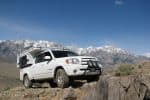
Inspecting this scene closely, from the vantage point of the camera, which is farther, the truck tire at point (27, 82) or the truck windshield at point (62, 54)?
the truck tire at point (27, 82)

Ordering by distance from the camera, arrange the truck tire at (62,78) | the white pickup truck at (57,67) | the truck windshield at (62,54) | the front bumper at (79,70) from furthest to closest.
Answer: the truck windshield at (62,54)
the truck tire at (62,78)
the white pickup truck at (57,67)
the front bumper at (79,70)

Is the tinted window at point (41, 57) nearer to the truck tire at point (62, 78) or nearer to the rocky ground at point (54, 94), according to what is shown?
the truck tire at point (62, 78)

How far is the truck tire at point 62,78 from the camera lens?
14953 millimetres

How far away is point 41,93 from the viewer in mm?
15602

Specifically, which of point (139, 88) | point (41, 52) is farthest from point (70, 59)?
point (139, 88)

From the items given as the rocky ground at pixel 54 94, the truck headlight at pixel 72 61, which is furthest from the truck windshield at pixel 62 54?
the rocky ground at pixel 54 94

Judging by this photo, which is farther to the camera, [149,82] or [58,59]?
[58,59]

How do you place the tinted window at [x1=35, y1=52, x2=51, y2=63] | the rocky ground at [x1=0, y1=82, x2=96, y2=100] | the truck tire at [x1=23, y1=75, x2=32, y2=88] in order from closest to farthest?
the rocky ground at [x1=0, y1=82, x2=96, y2=100] < the tinted window at [x1=35, y1=52, x2=51, y2=63] < the truck tire at [x1=23, y1=75, x2=32, y2=88]

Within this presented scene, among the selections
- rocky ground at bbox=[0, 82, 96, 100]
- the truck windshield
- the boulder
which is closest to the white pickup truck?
the truck windshield

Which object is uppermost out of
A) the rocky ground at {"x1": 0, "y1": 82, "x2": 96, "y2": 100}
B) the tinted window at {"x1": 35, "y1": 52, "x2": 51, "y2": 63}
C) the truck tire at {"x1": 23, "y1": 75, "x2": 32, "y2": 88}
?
the tinted window at {"x1": 35, "y1": 52, "x2": 51, "y2": 63}

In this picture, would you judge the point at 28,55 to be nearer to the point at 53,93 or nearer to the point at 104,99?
the point at 53,93

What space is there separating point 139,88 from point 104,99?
1.32 meters

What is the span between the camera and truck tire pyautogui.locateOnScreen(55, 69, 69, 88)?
15.0 metres

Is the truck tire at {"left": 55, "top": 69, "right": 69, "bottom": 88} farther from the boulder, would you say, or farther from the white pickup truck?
the boulder
